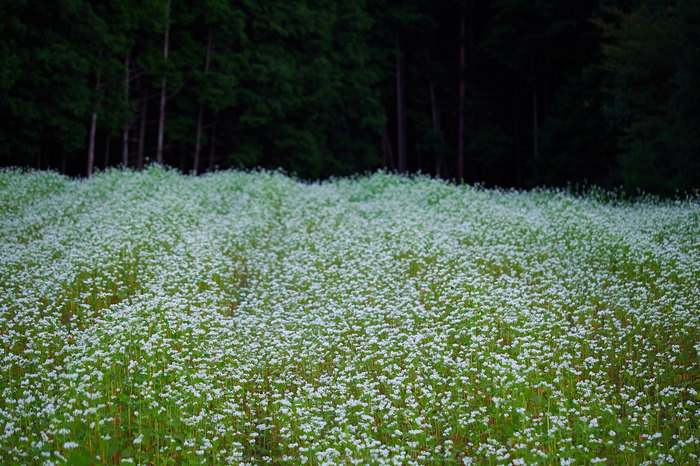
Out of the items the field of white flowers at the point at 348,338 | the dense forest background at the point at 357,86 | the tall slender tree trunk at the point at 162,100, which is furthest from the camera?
the tall slender tree trunk at the point at 162,100

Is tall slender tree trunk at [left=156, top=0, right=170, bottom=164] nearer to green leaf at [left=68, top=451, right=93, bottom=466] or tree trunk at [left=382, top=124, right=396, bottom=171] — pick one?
tree trunk at [left=382, top=124, right=396, bottom=171]

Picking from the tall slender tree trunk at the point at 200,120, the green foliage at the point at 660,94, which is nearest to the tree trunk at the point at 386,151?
the tall slender tree trunk at the point at 200,120

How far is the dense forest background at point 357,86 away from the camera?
21.0 m

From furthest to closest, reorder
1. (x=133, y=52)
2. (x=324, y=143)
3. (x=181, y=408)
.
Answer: (x=324, y=143), (x=133, y=52), (x=181, y=408)

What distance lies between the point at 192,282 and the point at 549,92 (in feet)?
101

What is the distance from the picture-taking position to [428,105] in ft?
132

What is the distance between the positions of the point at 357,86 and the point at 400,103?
3846 millimetres

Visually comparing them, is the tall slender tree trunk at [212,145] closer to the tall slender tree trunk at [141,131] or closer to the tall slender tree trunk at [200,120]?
the tall slender tree trunk at [200,120]

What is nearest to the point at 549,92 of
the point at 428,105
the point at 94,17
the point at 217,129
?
the point at 428,105

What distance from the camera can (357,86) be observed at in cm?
3566

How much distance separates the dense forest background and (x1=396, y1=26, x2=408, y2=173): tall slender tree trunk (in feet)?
0.48

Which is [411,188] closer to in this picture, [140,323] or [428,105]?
[140,323]

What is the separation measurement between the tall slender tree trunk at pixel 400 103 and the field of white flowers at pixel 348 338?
22.1 meters

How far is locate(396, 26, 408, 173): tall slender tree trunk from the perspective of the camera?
37.2 metres
